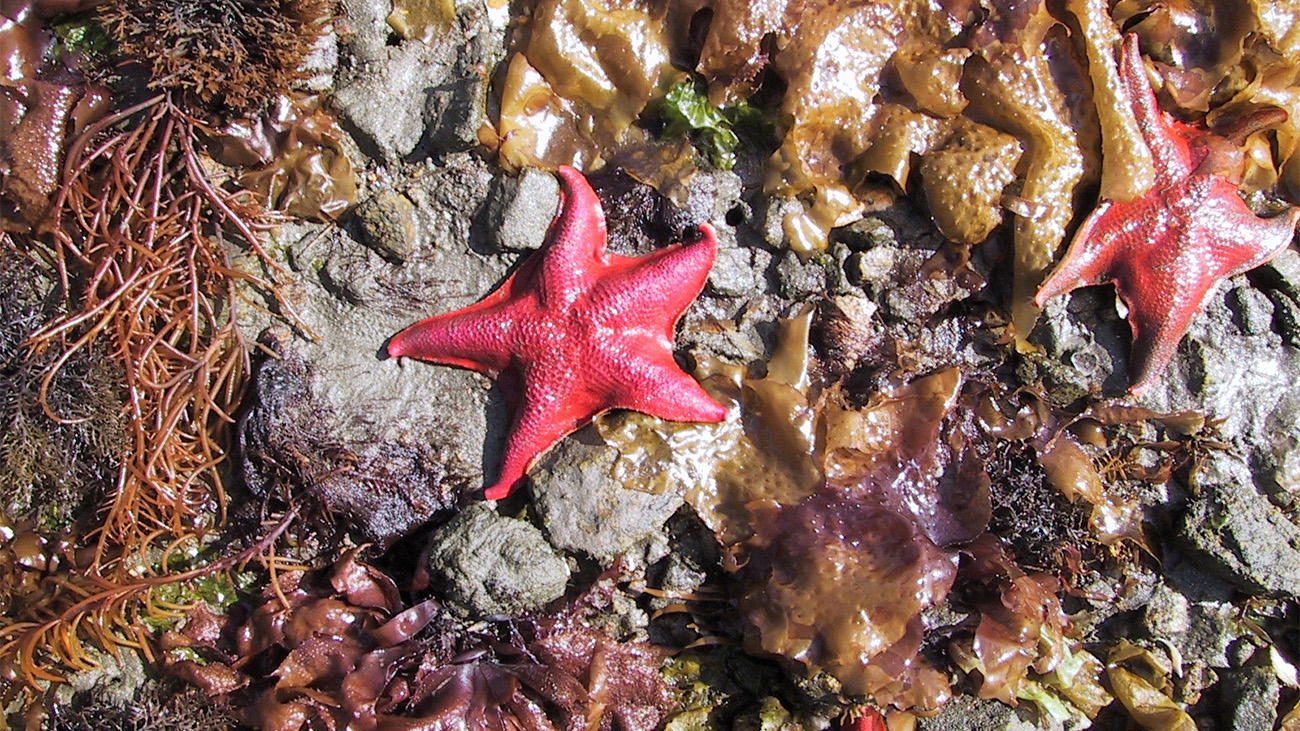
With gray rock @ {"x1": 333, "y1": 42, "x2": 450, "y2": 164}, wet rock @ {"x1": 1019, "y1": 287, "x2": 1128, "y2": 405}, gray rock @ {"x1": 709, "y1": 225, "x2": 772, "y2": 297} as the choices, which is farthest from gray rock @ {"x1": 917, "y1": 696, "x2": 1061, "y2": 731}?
gray rock @ {"x1": 333, "y1": 42, "x2": 450, "y2": 164}

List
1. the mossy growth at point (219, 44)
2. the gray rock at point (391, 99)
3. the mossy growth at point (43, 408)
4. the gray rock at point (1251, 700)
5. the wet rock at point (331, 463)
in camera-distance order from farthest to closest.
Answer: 1. the gray rock at point (1251, 700)
2. the gray rock at point (391, 99)
3. the wet rock at point (331, 463)
4. the mossy growth at point (43, 408)
5. the mossy growth at point (219, 44)

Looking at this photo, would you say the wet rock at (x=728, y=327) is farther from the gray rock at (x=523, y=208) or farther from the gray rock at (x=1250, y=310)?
the gray rock at (x=1250, y=310)

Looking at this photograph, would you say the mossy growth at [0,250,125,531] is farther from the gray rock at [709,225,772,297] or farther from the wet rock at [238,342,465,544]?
the gray rock at [709,225,772,297]

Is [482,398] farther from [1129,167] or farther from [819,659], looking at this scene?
[1129,167]

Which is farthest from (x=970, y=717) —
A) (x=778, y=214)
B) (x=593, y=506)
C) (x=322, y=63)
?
(x=322, y=63)

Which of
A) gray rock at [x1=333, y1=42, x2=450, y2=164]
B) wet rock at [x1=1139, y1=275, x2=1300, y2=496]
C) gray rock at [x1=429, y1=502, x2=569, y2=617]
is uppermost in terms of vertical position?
gray rock at [x1=333, y1=42, x2=450, y2=164]

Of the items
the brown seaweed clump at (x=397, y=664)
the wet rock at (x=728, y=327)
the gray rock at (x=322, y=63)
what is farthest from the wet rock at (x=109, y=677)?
the wet rock at (x=728, y=327)
